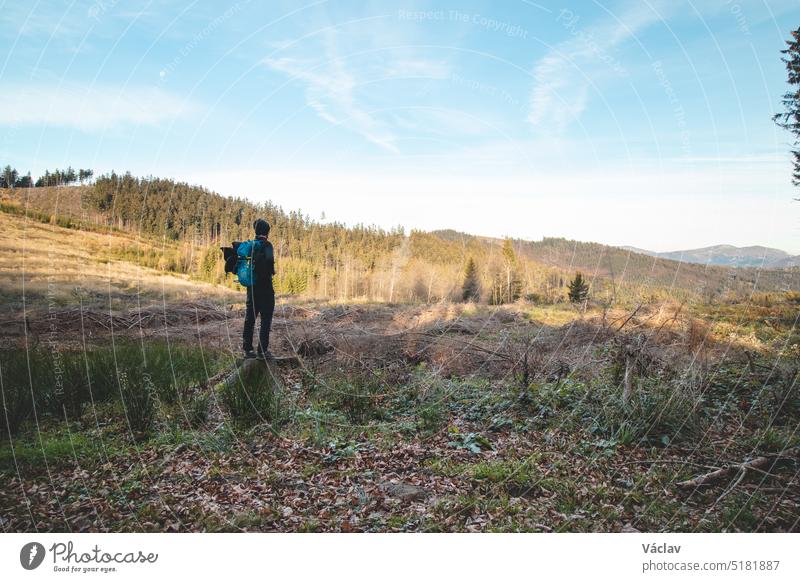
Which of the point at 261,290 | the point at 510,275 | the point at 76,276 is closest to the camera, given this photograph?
the point at 261,290

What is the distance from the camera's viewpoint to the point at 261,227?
253 inches

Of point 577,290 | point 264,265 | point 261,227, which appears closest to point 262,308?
point 264,265

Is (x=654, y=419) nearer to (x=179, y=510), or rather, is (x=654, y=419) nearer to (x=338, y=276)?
(x=179, y=510)

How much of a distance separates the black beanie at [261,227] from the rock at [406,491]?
4124 millimetres

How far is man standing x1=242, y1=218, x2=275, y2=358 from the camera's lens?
644cm

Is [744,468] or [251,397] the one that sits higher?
[744,468]

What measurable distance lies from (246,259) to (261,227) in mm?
537

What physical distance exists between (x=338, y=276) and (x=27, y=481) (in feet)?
70.4

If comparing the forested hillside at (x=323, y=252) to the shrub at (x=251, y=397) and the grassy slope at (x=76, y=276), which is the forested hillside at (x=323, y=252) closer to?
the grassy slope at (x=76, y=276)

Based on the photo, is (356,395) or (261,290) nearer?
(356,395)

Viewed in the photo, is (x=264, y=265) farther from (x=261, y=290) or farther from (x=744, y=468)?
(x=744, y=468)

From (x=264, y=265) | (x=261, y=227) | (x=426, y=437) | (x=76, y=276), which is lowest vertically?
(x=426, y=437)

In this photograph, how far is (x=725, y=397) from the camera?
565 centimetres
